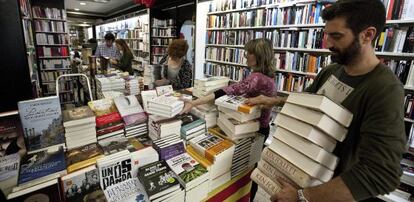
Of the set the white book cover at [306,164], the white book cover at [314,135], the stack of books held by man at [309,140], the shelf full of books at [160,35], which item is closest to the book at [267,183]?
the stack of books held by man at [309,140]

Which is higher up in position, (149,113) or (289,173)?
(149,113)

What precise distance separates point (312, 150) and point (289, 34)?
2.98 meters

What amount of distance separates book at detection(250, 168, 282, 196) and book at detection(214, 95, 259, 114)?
1.21 feet

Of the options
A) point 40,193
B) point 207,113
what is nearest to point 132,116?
point 207,113

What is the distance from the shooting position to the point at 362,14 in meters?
0.83

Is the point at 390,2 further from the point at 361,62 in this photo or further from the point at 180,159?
the point at 180,159

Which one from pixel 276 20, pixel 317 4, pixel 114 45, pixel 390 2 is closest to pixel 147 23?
pixel 114 45

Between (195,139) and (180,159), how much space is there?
0.21 m

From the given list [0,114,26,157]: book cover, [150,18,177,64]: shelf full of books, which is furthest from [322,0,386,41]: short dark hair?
[150,18,177,64]: shelf full of books

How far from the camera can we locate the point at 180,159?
1154mm

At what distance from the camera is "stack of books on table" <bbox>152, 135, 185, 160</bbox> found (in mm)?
1141

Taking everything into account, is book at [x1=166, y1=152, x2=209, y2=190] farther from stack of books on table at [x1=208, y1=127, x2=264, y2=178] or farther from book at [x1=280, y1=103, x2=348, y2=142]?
book at [x1=280, y1=103, x2=348, y2=142]

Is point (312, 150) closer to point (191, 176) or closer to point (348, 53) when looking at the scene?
point (348, 53)

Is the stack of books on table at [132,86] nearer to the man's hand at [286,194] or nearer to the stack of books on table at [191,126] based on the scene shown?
the stack of books on table at [191,126]
